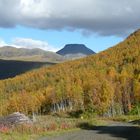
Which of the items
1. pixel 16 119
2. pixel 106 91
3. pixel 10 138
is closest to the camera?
pixel 10 138

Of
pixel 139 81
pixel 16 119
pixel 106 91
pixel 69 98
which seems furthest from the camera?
pixel 69 98

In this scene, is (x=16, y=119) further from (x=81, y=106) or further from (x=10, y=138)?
(x=81, y=106)

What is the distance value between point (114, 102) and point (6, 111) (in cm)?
5216

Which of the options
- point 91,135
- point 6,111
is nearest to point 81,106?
point 6,111

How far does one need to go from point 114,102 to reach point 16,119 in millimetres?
103592

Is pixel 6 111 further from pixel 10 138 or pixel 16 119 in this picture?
pixel 10 138

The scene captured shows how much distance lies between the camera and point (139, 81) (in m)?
180

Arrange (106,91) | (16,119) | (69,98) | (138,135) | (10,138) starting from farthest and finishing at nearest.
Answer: (69,98) → (106,91) → (16,119) → (138,135) → (10,138)

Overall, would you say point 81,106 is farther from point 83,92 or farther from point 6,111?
point 6,111

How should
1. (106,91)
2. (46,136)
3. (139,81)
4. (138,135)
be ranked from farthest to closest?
(139,81)
(106,91)
(46,136)
(138,135)

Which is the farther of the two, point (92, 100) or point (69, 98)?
point (69, 98)

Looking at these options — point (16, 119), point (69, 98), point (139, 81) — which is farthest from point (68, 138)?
point (69, 98)

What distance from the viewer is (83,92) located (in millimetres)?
184125

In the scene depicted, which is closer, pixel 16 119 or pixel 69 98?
pixel 16 119
